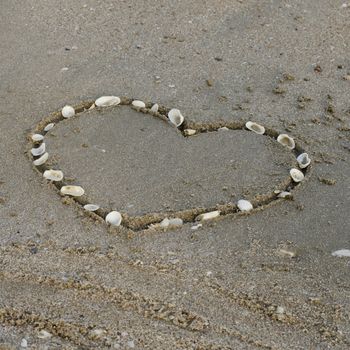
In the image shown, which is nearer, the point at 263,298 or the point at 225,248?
the point at 263,298

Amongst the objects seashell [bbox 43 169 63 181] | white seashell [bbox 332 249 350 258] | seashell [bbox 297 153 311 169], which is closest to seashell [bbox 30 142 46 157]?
seashell [bbox 43 169 63 181]

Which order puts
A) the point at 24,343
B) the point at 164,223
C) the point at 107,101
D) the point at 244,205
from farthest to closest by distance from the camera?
the point at 107,101
the point at 244,205
the point at 164,223
the point at 24,343

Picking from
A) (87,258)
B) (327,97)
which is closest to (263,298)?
(87,258)

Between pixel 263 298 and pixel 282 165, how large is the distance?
96 centimetres

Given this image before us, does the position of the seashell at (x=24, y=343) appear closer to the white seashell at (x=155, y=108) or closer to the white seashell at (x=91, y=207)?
the white seashell at (x=91, y=207)

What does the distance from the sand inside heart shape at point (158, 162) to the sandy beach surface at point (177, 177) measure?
0.03 feet

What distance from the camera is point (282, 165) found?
3.64 metres

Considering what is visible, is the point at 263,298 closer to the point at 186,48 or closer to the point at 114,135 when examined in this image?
the point at 114,135

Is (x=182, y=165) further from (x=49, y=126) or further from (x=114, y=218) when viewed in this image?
(x=49, y=126)

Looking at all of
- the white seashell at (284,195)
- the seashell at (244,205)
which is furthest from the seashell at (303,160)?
the seashell at (244,205)

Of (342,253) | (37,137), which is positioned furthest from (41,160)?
(342,253)

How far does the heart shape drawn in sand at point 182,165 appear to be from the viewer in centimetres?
333

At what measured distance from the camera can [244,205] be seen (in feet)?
11.0

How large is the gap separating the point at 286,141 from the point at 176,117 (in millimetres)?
646
